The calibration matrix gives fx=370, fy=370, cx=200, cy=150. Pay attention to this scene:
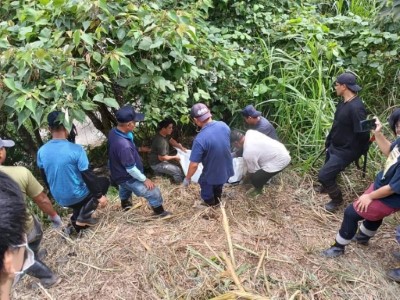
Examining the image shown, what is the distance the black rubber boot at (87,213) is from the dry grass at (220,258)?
0.13 metres

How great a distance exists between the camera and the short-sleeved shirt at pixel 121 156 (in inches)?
135

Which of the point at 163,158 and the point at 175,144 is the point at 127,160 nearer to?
the point at 163,158

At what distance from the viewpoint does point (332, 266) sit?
308 cm

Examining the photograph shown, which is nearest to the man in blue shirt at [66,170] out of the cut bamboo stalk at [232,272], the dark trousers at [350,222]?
the cut bamboo stalk at [232,272]

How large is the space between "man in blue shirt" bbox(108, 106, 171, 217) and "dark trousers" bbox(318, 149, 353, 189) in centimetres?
174

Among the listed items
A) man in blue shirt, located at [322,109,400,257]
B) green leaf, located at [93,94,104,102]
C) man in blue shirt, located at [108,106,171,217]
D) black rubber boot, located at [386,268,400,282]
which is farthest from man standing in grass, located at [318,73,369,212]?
green leaf, located at [93,94,104,102]

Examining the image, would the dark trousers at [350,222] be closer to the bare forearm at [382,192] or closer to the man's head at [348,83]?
the bare forearm at [382,192]

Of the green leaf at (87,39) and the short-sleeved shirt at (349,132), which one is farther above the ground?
the green leaf at (87,39)

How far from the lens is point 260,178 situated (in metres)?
4.22

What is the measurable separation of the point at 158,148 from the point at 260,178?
148cm

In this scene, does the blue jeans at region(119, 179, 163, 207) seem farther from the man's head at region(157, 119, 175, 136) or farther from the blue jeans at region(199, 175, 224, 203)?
the man's head at region(157, 119, 175, 136)

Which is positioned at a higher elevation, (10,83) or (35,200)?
(10,83)

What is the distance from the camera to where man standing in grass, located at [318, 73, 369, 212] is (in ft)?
11.9

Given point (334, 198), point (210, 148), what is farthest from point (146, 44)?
point (334, 198)
